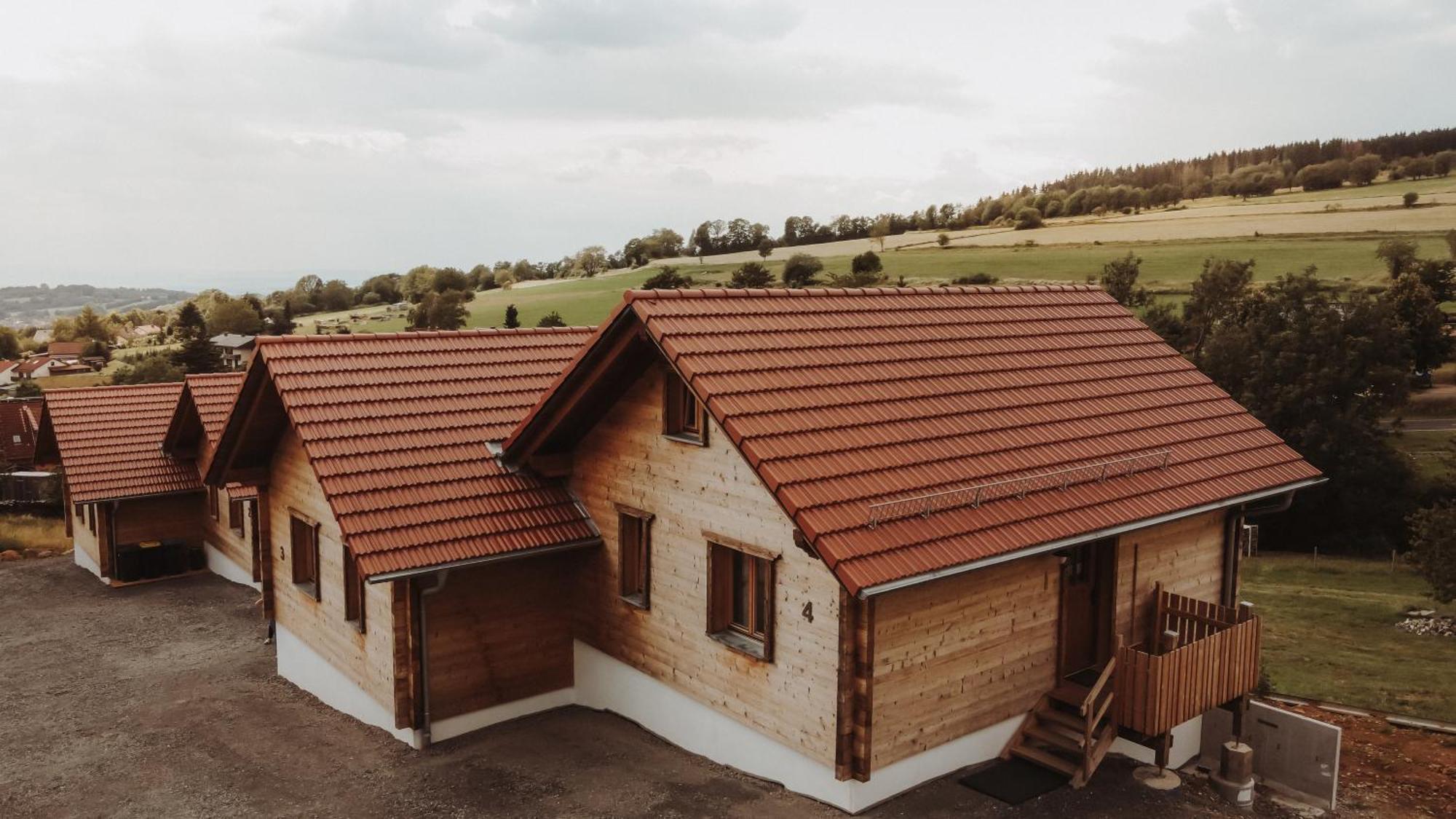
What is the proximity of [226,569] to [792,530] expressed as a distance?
1685cm

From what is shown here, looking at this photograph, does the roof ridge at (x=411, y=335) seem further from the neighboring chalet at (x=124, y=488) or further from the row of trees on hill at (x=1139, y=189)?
the row of trees on hill at (x=1139, y=189)

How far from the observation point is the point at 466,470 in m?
12.4

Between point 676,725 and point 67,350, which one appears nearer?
point 676,725

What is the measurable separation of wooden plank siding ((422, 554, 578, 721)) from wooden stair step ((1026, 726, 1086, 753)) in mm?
5800

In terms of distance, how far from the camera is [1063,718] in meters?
10.7

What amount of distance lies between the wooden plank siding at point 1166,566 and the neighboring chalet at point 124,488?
19566 millimetres

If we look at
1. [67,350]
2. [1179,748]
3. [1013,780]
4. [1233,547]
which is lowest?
[67,350]

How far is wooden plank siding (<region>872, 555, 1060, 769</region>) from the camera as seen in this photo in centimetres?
934

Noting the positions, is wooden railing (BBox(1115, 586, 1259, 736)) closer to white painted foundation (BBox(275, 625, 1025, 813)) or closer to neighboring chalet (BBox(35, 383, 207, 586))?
white painted foundation (BBox(275, 625, 1025, 813))

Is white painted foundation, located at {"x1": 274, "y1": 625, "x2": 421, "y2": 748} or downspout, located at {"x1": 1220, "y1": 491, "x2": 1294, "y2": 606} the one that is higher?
downspout, located at {"x1": 1220, "y1": 491, "x2": 1294, "y2": 606}

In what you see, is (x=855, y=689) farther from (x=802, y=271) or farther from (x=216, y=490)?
(x=802, y=271)

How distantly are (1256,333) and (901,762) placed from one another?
150 feet

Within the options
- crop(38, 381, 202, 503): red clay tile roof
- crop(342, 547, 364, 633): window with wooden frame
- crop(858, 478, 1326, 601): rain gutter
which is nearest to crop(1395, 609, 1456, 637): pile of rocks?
crop(858, 478, 1326, 601): rain gutter

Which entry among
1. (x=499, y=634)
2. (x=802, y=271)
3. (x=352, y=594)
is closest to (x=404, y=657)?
(x=499, y=634)
